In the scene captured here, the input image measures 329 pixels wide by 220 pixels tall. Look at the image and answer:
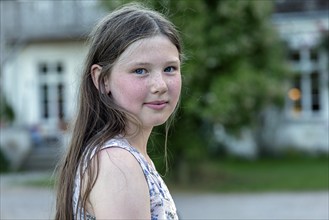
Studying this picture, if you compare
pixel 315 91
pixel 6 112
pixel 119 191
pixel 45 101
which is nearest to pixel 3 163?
pixel 6 112

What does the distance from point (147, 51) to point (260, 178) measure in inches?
569

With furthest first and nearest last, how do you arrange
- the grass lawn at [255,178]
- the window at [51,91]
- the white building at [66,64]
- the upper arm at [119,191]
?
the window at [51,91], the white building at [66,64], the grass lawn at [255,178], the upper arm at [119,191]

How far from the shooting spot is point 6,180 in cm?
1727

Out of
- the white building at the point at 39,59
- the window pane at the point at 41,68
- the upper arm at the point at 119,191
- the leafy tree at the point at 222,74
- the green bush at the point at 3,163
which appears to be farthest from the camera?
the window pane at the point at 41,68

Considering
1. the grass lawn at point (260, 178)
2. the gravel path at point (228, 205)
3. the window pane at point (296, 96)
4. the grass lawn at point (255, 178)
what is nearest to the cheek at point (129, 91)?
the gravel path at point (228, 205)

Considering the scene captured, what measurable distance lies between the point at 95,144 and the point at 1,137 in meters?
18.3

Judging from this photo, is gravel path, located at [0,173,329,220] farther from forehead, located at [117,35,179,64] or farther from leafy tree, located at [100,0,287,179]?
forehead, located at [117,35,179,64]

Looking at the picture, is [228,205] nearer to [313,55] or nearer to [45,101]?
[313,55]

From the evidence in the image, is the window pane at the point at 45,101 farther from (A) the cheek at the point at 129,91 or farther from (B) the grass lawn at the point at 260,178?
(A) the cheek at the point at 129,91

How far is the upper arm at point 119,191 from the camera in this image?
152 cm

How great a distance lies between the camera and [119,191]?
1.52 m

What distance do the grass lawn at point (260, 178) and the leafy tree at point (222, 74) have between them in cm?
59

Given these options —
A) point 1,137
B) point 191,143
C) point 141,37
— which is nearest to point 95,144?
point 141,37

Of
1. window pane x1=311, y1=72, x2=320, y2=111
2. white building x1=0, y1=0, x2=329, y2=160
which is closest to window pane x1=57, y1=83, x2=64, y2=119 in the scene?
white building x1=0, y1=0, x2=329, y2=160
